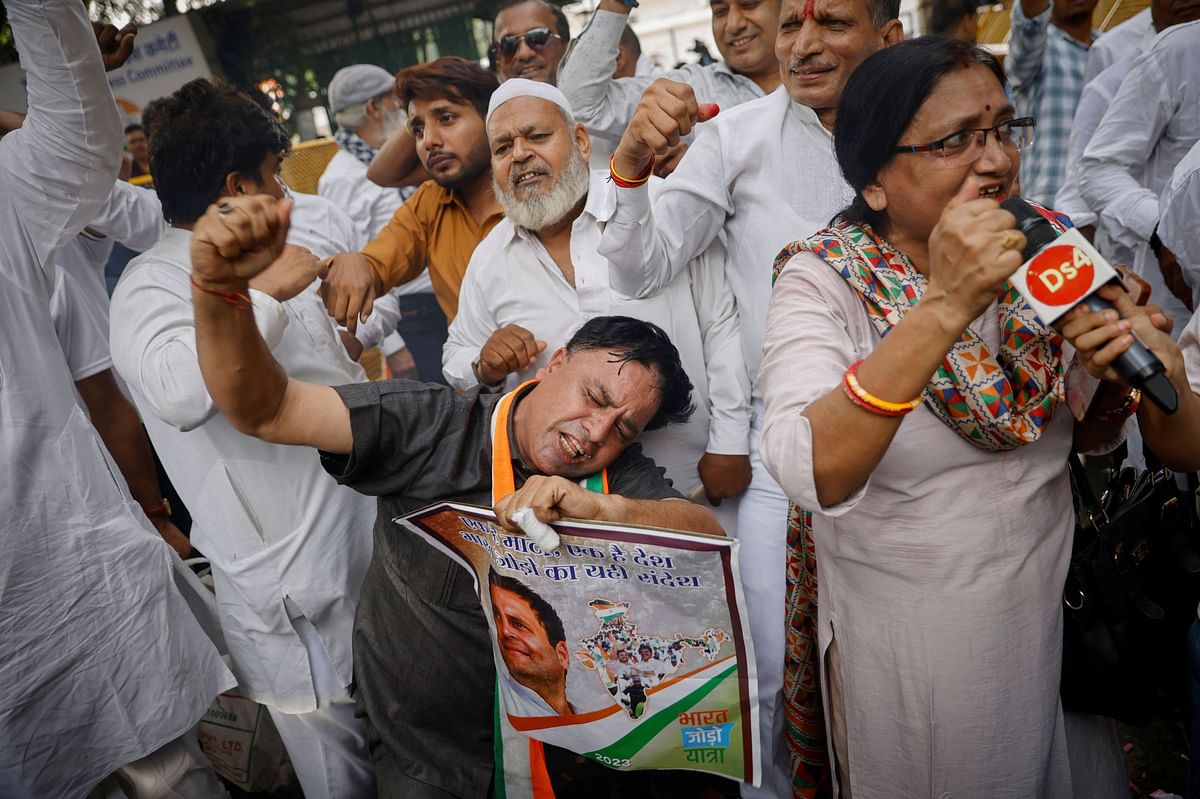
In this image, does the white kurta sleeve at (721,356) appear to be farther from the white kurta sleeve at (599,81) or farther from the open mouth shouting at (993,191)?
the open mouth shouting at (993,191)

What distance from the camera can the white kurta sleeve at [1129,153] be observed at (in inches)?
130

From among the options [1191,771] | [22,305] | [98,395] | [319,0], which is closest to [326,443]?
[22,305]

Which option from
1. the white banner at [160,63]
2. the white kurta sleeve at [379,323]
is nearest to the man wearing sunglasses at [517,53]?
the white kurta sleeve at [379,323]

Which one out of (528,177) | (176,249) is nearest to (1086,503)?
(528,177)

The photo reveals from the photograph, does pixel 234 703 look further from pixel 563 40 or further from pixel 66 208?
pixel 563 40

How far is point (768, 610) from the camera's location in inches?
99.6

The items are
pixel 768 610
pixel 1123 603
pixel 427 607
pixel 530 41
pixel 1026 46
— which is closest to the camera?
pixel 1123 603

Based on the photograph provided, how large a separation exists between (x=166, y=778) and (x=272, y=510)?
0.84 m

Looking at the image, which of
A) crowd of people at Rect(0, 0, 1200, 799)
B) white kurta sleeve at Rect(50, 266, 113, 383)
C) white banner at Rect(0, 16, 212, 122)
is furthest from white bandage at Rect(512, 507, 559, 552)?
white banner at Rect(0, 16, 212, 122)

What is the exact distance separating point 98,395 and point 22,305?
1070 mm

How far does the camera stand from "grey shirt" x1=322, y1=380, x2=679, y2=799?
7.14 feet

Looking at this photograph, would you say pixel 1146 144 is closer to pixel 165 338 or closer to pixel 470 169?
pixel 470 169

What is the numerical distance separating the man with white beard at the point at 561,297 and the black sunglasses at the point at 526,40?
3.01ft

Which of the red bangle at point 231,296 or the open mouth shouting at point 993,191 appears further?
the red bangle at point 231,296
